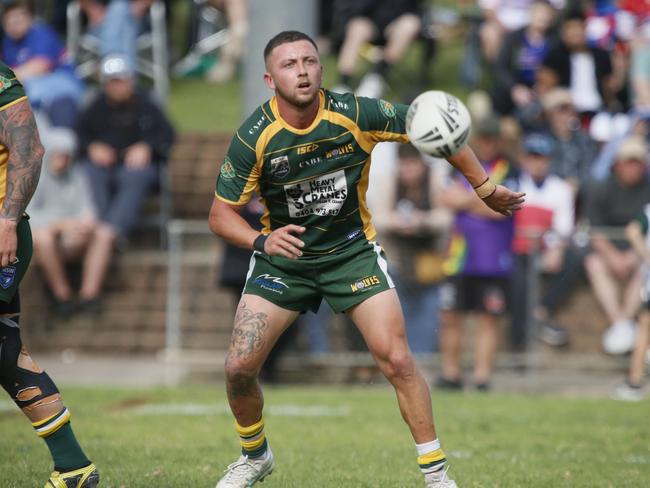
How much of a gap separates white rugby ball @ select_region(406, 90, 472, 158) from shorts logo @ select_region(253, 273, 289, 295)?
1209mm

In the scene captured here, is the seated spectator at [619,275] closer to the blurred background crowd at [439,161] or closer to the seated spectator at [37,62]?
the blurred background crowd at [439,161]

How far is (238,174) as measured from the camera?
6.72 meters

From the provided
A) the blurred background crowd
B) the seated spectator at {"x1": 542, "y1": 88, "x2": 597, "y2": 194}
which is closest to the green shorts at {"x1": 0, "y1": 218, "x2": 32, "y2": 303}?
the blurred background crowd

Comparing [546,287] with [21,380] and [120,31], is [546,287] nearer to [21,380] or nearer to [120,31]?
[120,31]

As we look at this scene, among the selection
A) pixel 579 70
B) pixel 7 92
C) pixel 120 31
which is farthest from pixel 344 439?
pixel 120 31

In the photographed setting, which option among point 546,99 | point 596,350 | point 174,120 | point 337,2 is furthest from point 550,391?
point 174,120

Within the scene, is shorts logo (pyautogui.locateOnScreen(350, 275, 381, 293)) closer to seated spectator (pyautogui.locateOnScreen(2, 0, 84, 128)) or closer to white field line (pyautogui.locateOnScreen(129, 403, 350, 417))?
white field line (pyautogui.locateOnScreen(129, 403, 350, 417))

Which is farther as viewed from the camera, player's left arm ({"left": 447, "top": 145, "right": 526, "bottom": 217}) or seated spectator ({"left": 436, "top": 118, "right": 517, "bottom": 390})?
seated spectator ({"left": 436, "top": 118, "right": 517, "bottom": 390})

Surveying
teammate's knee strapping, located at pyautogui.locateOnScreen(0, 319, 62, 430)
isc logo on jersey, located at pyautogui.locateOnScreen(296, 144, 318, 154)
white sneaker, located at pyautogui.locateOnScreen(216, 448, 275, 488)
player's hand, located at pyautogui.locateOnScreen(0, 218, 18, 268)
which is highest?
isc logo on jersey, located at pyautogui.locateOnScreen(296, 144, 318, 154)

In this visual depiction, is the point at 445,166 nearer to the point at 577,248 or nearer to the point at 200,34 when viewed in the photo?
the point at 577,248

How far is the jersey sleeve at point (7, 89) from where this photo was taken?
20.7ft

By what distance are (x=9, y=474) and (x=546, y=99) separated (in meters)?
10.4

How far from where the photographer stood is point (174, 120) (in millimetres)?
19000

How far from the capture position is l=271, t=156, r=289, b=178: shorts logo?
6.71 meters
